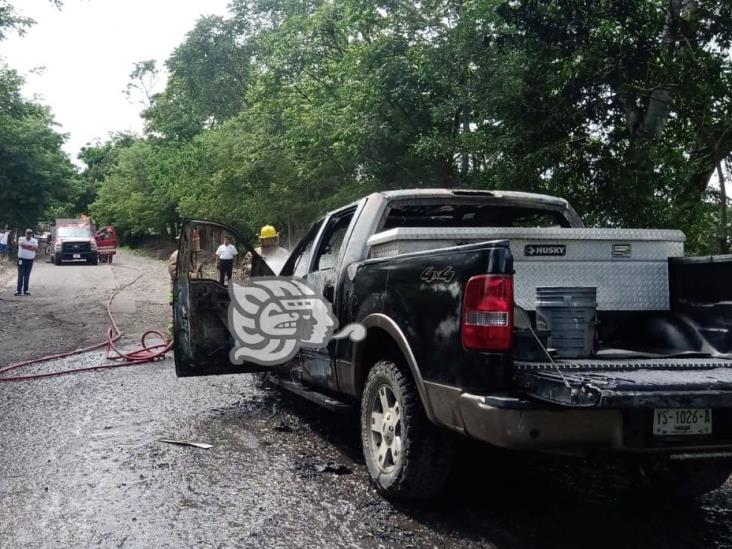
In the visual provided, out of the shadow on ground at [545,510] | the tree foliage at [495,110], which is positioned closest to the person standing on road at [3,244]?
the tree foliage at [495,110]

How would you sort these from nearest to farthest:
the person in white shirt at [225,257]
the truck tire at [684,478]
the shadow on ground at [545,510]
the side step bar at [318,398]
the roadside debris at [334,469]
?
1. the shadow on ground at [545,510]
2. the truck tire at [684,478]
3. the roadside debris at [334,469]
4. the side step bar at [318,398]
5. the person in white shirt at [225,257]

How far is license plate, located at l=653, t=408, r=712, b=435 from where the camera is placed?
3000mm

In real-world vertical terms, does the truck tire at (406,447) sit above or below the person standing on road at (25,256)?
below

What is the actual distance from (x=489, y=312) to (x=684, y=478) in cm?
197

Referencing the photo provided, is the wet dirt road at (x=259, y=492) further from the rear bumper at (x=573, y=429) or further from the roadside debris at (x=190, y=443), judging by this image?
the rear bumper at (x=573, y=429)

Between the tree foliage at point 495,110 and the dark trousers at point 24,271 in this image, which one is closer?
the tree foliage at point 495,110

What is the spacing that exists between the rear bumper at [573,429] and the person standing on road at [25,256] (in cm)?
1650

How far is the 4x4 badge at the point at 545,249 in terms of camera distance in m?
4.13

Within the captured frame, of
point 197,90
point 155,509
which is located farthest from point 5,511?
point 197,90

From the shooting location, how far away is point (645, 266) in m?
4.36

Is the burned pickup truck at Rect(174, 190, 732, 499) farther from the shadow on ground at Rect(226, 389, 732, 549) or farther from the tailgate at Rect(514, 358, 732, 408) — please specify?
the shadow on ground at Rect(226, 389, 732, 549)

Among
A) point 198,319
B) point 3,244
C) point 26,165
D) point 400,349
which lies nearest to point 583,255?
point 400,349

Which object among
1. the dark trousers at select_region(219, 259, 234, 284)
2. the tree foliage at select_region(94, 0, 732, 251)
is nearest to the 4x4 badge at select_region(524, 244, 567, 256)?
the tree foliage at select_region(94, 0, 732, 251)

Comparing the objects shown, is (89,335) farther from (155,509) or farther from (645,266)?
(645,266)
